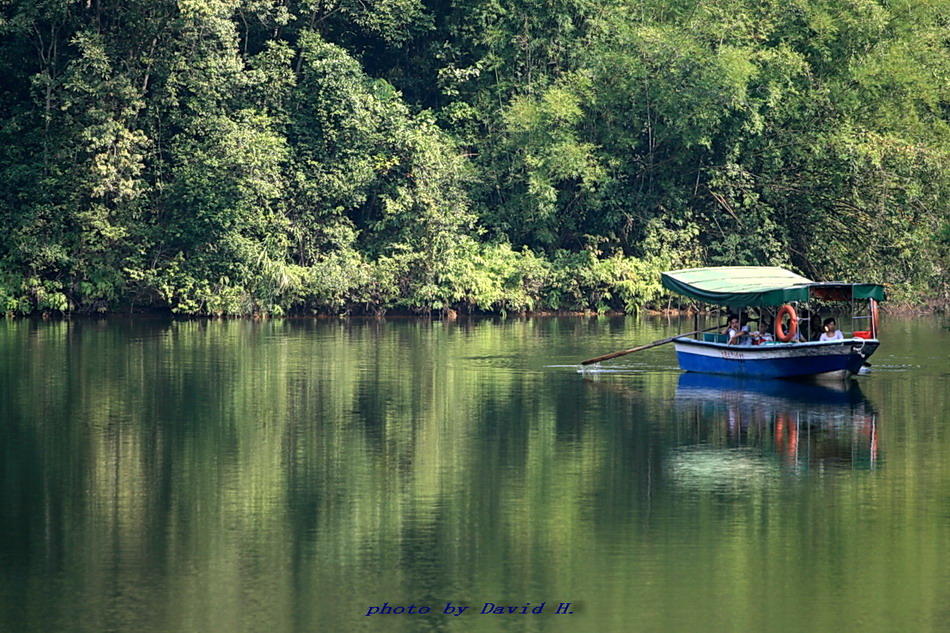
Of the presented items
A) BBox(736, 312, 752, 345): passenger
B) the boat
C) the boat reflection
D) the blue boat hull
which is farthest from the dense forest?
the boat reflection

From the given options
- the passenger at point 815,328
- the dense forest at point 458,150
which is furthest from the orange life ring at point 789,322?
the dense forest at point 458,150

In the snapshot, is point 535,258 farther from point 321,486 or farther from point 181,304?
point 321,486

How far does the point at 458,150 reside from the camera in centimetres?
6316

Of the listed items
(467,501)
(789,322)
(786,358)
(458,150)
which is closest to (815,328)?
(789,322)

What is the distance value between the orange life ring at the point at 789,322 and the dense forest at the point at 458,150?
79.1 ft

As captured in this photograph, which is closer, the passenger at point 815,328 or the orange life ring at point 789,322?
the orange life ring at point 789,322

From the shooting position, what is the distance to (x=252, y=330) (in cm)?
4859

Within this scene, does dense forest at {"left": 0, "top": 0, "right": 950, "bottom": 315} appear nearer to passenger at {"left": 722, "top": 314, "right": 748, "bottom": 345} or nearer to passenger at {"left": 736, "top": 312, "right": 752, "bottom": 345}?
passenger at {"left": 736, "top": 312, "right": 752, "bottom": 345}

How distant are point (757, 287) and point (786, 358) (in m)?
2.81

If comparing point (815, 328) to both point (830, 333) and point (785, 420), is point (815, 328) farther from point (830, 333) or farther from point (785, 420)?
point (785, 420)

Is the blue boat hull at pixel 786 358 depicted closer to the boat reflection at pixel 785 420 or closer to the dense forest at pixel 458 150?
the boat reflection at pixel 785 420

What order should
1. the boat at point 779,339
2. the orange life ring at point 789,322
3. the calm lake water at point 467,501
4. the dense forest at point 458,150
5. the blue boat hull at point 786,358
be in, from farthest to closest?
the dense forest at point 458,150, the orange life ring at point 789,322, the boat at point 779,339, the blue boat hull at point 786,358, the calm lake water at point 467,501

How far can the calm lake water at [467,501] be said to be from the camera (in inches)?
531

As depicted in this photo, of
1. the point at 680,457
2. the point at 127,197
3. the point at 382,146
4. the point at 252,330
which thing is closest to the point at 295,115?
the point at 382,146
